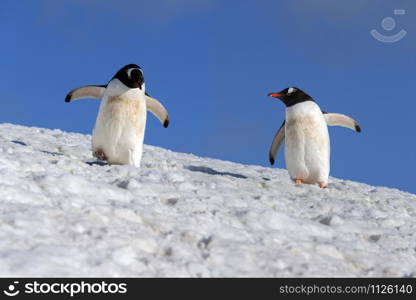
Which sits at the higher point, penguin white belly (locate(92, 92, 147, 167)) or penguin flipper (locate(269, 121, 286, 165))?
penguin flipper (locate(269, 121, 286, 165))

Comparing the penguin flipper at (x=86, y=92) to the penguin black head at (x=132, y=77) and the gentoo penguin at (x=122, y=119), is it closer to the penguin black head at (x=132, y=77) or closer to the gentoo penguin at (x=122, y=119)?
the gentoo penguin at (x=122, y=119)

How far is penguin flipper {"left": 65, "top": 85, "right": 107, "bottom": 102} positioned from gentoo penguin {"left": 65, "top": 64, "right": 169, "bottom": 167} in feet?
1.95

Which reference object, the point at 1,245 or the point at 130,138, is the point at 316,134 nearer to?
the point at 130,138

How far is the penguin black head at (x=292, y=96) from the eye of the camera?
952cm

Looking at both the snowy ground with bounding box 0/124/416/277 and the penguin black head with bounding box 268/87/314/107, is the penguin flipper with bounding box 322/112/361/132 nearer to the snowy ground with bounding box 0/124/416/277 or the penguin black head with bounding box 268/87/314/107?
the penguin black head with bounding box 268/87/314/107

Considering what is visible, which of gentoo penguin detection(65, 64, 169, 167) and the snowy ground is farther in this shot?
gentoo penguin detection(65, 64, 169, 167)

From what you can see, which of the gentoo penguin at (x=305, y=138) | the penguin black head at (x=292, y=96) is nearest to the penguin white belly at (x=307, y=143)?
the gentoo penguin at (x=305, y=138)

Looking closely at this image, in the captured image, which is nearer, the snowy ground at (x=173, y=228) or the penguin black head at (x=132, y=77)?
the snowy ground at (x=173, y=228)

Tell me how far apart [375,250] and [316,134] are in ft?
12.9

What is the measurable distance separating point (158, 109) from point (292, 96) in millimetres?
2088

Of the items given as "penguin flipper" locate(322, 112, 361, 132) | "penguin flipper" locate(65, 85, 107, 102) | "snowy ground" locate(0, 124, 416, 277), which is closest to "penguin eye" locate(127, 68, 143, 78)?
"penguin flipper" locate(65, 85, 107, 102)

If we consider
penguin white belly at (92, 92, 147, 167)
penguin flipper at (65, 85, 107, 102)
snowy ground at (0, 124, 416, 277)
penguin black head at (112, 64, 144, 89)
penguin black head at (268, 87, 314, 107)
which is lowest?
snowy ground at (0, 124, 416, 277)

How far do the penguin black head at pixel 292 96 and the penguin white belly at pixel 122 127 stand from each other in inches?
95.5

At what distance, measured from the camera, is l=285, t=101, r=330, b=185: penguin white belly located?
9.21 metres
